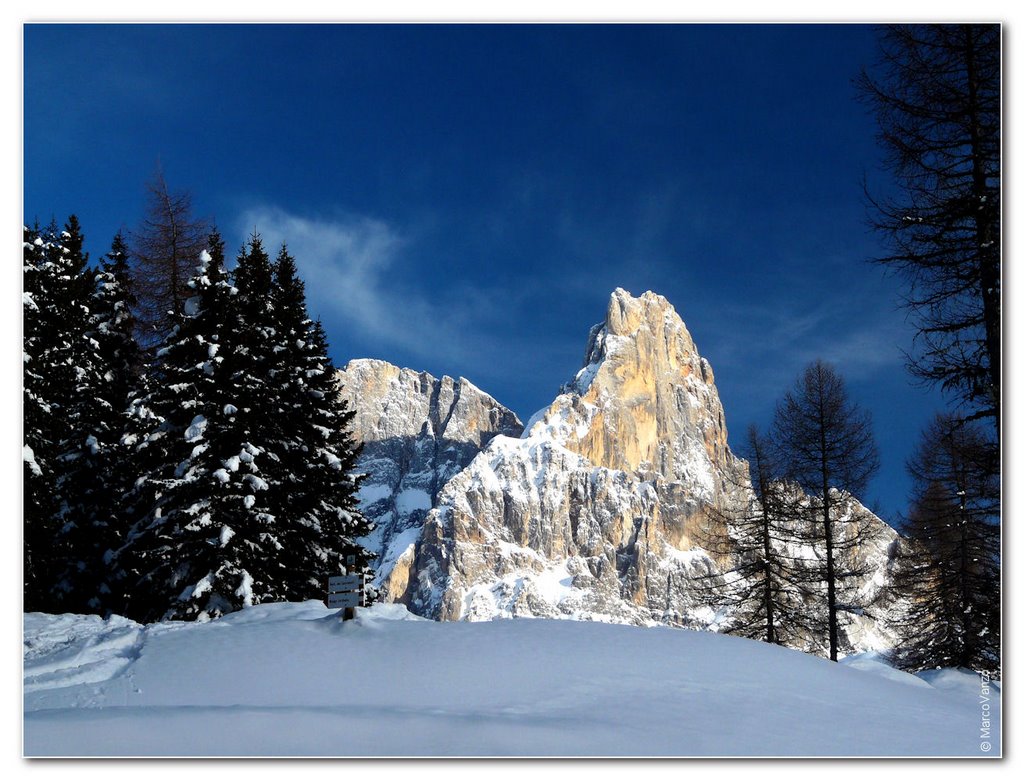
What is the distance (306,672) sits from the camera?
729 centimetres

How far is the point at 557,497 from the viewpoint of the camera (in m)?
142

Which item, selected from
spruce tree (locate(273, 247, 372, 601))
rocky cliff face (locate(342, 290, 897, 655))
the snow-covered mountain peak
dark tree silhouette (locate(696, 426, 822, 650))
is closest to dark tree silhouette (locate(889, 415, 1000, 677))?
dark tree silhouette (locate(696, 426, 822, 650))

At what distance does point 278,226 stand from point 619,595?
137m

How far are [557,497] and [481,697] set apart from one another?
451 feet

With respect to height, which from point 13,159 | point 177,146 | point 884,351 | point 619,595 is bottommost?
point 619,595

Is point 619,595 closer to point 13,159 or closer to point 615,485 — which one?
point 615,485

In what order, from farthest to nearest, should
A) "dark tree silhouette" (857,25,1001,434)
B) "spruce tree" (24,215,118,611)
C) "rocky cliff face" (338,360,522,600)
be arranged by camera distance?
1. "rocky cliff face" (338,360,522,600)
2. "spruce tree" (24,215,118,611)
3. "dark tree silhouette" (857,25,1001,434)

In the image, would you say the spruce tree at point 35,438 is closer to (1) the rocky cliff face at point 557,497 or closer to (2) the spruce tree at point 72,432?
(2) the spruce tree at point 72,432

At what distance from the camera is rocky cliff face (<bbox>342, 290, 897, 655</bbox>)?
391ft

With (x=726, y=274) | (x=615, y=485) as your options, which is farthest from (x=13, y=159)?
(x=615, y=485)

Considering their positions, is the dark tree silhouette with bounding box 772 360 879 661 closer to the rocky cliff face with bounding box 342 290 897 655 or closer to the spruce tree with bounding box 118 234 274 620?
the spruce tree with bounding box 118 234 274 620

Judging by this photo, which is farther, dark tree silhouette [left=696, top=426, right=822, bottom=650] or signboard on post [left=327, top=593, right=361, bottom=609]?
dark tree silhouette [left=696, top=426, right=822, bottom=650]

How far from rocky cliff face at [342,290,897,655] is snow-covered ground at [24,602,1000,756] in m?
102

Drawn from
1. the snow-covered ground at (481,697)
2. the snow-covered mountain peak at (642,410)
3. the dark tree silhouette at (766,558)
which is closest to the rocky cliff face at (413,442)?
the snow-covered mountain peak at (642,410)
